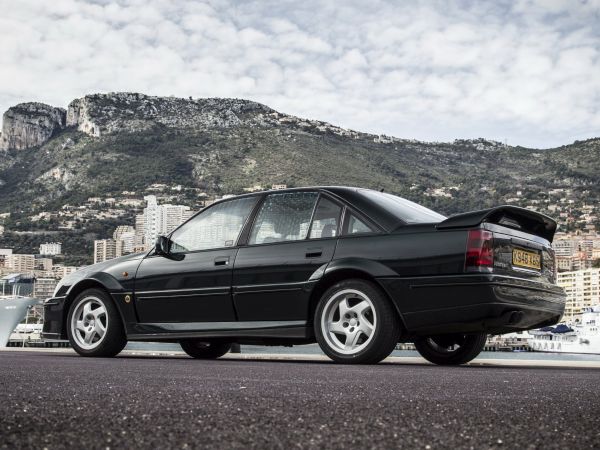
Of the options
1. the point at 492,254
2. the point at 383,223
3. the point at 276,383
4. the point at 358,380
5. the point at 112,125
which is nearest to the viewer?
the point at 276,383

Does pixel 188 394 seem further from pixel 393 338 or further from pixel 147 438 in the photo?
pixel 393 338

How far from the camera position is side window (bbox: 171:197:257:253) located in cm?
723

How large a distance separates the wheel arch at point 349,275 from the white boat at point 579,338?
82333mm

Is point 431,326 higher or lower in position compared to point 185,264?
lower

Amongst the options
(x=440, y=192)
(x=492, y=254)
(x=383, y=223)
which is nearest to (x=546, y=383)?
(x=492, y=254)

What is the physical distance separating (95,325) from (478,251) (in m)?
3.93

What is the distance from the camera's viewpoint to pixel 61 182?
502ft

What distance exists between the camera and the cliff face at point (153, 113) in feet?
549

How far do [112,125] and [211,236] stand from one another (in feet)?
542

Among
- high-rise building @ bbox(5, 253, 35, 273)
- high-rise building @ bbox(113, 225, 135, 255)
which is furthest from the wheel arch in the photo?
high-rise building @ bbox(5, 253, 35, 273)

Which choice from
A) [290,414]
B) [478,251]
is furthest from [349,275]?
[290,414]

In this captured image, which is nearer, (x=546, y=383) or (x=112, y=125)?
(x=546, y=383)

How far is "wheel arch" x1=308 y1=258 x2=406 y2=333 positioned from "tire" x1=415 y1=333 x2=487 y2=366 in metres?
1.25

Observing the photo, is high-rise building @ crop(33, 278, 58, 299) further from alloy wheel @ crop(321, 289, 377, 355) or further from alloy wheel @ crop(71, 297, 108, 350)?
alloy wheel @ crop(321, 289, 377, 355)
